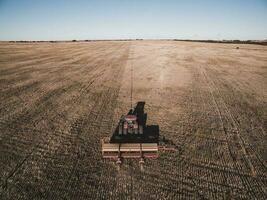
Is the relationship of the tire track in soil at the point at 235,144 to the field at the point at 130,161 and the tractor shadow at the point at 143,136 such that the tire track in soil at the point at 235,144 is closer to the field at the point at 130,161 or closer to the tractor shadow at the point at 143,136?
the field at the point at 130,161

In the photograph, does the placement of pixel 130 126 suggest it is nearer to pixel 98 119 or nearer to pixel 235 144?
pixel 98 119

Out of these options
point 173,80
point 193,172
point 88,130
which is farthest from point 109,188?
point 173,80

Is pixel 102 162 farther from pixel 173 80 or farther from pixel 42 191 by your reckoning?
pixel 173 80

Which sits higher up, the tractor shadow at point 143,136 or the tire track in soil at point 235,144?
the tractor shadow at point 143,136

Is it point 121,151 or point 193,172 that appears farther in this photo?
point 121,151

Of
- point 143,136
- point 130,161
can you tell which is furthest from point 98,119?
point 130,161

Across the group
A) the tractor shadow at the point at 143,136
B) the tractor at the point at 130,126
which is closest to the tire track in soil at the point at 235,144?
the tractor shadow at the point at 143,136

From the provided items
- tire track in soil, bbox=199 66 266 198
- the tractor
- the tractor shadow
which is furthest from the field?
the tractor

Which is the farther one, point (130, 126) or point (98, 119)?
point (98, 119)

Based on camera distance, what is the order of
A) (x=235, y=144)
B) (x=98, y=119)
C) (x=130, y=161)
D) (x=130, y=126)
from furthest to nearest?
(x=98, y=119) → (x=130, y=126) → (x=235, y=144) → (x=130, y=161)

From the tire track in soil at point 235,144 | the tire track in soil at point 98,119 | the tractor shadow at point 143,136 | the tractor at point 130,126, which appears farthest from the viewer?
the tractor at point 130,126

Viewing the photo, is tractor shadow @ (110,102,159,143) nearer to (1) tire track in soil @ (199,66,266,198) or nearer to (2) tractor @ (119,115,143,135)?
(2) tractor @ (119,115,143,135)
